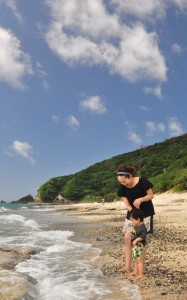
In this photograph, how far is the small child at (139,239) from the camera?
7.36 m

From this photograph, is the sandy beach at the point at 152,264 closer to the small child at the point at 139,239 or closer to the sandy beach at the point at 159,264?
the sandy beach at the point at 159,264

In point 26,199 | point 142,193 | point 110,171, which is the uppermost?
point 110,171

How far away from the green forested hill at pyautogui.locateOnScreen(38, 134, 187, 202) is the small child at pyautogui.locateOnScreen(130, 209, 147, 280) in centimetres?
8118

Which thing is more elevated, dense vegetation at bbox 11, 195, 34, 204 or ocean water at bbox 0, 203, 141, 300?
dense vegetation at bbox 11, 195, 34, 204

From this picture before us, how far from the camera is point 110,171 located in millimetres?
117938

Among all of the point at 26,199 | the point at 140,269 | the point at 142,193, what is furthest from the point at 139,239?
the point at 26,199

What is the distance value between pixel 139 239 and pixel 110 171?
110748mm

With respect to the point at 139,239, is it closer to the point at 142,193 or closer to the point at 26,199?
the point at 142,193

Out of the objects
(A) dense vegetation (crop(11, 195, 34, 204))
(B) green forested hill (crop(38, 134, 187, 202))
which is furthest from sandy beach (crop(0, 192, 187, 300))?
(A) dense vegetation (crop(11, 195, 34, 204))

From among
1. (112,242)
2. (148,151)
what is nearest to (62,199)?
(148,151)

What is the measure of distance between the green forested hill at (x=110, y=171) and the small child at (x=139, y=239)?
266 feet

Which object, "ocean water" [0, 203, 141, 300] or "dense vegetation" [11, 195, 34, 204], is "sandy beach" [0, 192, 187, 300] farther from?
"dense vegetation" [11, 195, 34, 204]

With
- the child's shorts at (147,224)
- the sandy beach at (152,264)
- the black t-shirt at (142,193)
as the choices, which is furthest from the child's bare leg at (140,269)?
the black t-shirt at (142,193)

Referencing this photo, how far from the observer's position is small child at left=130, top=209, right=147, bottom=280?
7355 mm
